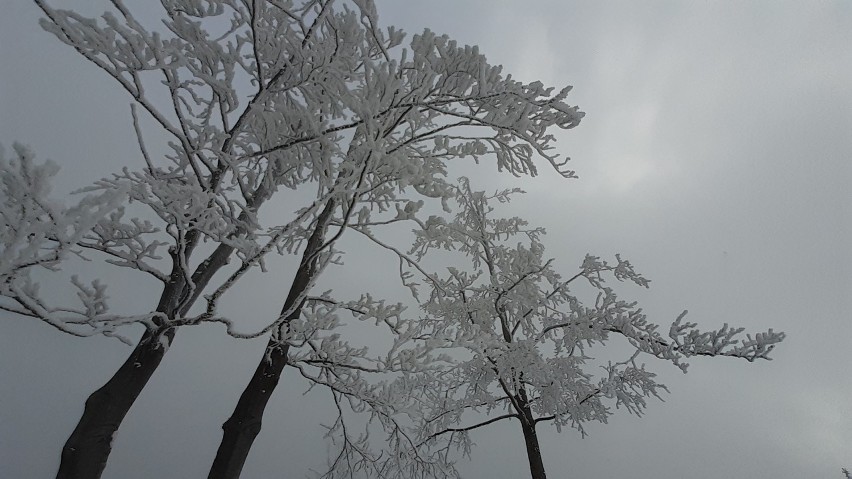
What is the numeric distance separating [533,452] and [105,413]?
21.4 feet

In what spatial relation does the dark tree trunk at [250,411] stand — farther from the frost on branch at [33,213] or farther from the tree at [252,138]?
the frost on branch at [33,213]

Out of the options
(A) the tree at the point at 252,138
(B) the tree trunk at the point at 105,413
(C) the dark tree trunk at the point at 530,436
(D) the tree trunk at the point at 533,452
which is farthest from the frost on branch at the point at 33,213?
(D) the tree trunk at the point at 533,452

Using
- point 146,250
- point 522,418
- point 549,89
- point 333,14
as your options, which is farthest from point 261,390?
point 522,418

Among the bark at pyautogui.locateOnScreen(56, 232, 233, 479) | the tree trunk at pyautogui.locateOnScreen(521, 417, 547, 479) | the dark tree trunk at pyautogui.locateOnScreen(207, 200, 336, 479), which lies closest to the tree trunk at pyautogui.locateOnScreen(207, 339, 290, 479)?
the dark tree trunk at pyautogui.locateOnScreen(207, 200, 336, 479)

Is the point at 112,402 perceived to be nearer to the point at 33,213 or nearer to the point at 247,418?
the point at 247,418

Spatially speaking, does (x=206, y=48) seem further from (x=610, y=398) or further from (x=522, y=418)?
(x=522, y=418)

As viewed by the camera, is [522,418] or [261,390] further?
[522,418]

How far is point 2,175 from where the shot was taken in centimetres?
159

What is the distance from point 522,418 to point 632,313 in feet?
9.13

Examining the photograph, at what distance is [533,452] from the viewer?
7.43m

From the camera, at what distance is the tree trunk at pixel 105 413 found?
118 inches

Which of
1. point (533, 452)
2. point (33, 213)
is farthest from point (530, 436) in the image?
point (33, 213)

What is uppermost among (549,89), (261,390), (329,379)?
(549,89)

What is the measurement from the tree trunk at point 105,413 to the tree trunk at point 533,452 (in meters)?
6.25
